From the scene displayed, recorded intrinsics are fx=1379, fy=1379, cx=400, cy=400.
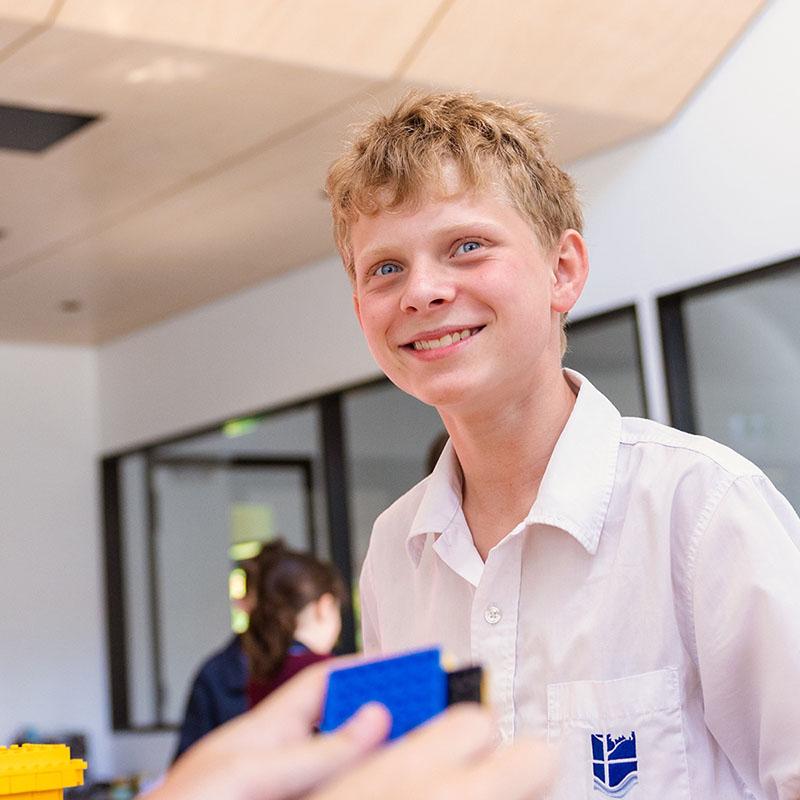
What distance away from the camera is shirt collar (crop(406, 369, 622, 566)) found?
1.29 m

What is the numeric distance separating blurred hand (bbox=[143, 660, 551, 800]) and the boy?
826 mm

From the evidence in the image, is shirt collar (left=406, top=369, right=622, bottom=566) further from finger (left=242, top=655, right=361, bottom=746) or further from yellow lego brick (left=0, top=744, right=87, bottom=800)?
finger (left=242, top=655, right=361, bottom=746)

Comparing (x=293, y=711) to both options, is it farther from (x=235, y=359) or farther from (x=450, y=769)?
(x=235, y=359)

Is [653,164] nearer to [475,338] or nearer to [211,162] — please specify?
[211,162]

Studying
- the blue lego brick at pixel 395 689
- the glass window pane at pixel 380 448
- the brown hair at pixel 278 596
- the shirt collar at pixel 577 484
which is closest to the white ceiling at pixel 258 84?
the glass window pane at pixel 380 448

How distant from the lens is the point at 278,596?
3967mm

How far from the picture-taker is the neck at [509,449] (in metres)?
1.37

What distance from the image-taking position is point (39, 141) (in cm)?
428

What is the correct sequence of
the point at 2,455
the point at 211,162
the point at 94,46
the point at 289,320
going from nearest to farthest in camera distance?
the point at 94,46
the point at 211,162
the point at 289,320
the point at 2,455

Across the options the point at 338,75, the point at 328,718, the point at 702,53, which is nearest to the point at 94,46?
the point at 338,75

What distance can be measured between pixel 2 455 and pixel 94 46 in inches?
161

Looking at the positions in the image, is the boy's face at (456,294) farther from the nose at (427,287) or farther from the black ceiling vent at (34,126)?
the black ceiling vent at (34,126)

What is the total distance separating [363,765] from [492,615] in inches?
37.5

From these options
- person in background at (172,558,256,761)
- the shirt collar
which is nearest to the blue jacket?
person in background at (172,558,256,761)
